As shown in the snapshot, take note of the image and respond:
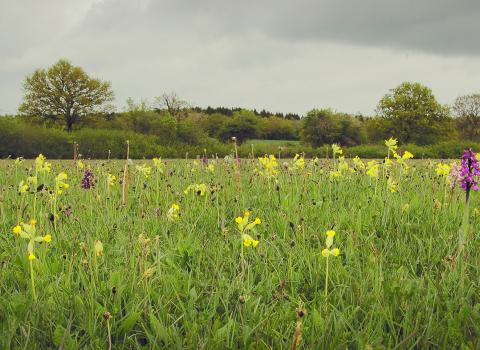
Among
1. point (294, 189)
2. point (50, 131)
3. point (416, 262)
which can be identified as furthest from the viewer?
point (50, 131)

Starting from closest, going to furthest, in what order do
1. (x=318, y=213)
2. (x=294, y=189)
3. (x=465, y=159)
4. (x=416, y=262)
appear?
(x=465, y=159) → (x=416, y=262) → (x=318, y=213) → (x=294, y=189)

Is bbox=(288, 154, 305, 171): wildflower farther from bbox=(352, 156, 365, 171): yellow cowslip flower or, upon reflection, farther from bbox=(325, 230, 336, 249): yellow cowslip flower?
bbox=(325, 230, 336, 249): yellow cowslip flower

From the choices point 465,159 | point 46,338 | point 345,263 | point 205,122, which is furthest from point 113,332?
point 205,122

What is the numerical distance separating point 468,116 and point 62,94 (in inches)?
2199

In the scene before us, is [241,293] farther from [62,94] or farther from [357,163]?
[62,94]

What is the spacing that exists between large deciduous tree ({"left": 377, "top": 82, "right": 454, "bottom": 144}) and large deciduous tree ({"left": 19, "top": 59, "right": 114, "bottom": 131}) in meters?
40.0

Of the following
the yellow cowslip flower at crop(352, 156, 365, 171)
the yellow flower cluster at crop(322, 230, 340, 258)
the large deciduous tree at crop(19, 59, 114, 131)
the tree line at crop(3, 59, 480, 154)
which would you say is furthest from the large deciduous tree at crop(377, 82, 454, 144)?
the yellow flower cluster at crop(322, 230, 340, 258)

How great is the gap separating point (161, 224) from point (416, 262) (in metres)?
2.13

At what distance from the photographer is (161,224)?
3.89 meters

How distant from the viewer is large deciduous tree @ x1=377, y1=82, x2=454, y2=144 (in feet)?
189

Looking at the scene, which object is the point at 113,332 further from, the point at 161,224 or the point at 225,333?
the point at 161,224

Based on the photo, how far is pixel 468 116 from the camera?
6178 centimetres

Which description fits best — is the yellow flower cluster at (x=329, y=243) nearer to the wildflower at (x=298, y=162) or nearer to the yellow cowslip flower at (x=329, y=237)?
the yellow cowslip flower at (x=329, y=237)

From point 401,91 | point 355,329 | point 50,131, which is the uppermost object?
point 401,91
